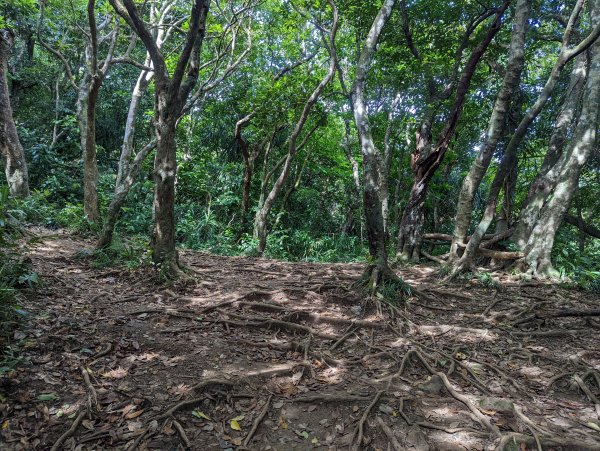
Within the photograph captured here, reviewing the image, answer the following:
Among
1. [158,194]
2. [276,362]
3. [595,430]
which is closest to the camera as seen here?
[595,430]

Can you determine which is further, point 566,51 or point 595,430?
point 566,51

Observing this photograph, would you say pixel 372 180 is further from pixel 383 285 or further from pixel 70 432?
pixel 70 432

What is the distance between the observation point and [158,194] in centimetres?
658

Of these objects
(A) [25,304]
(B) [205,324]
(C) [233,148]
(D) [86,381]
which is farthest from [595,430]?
(C) [233,148]

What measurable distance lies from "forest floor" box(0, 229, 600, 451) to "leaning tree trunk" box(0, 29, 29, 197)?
14.4 ft

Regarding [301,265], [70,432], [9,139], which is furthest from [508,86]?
[9,139]

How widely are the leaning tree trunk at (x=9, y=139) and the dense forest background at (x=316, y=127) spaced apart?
5 centimetres

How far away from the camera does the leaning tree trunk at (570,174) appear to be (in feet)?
26.8

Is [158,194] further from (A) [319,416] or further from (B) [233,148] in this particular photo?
(B) [233,148]

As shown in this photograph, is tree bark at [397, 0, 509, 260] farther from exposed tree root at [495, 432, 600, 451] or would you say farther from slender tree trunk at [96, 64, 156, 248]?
exposed tree root at [495, 432, 600, 451]

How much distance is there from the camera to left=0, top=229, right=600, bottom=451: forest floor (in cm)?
332

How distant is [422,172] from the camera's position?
10.1m

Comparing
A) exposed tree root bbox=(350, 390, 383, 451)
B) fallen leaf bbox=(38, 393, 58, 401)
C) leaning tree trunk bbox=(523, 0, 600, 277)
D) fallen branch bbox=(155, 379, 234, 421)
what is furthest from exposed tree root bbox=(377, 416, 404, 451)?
leaning tree trunk bbox=(523, 0, 600, 277)

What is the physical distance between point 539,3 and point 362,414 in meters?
11.2
